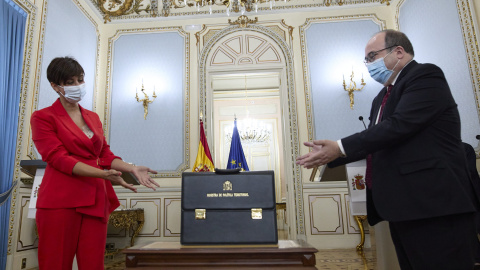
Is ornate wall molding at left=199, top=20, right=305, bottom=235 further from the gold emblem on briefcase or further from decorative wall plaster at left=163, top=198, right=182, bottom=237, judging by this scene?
the gold emblem on briefcase

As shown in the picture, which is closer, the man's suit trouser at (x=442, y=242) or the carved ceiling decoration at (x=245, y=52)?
the man's suit trouser at (x=442, y=242)

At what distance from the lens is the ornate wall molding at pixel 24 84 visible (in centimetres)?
341

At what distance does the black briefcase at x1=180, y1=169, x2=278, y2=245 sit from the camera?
1.61 m

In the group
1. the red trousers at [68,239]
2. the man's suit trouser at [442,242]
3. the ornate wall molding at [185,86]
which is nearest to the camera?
the man's suit trouser at [442,242]

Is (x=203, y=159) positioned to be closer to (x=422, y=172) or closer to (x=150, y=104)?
(x=150, y=104)

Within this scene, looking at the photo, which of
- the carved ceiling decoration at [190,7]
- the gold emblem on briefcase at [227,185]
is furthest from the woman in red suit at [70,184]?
the carved ceiling decoration at [190,7]

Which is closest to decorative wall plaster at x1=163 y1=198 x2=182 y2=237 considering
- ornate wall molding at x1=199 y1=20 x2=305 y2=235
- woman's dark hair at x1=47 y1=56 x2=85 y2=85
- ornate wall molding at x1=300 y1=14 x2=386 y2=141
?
ornate wall molding at x1=199 y1=20 x2=305 y2=235

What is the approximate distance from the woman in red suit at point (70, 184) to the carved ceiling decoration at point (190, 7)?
4528mm

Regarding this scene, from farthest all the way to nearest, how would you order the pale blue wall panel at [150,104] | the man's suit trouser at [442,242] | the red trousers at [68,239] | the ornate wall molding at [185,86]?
the pale blue wall panel at [150,104] < the ornate wall molding at [185,86] < the red trousers at [68,239] < the man's suit trouser at [442,242]

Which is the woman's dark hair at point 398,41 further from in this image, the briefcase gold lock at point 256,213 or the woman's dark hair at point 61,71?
the woman's dark hair at point 61,71

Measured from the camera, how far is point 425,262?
3.79ft

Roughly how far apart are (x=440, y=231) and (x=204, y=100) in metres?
4.52

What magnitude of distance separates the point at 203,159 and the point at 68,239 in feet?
11.8

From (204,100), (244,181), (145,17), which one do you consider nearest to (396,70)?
(244,181)
